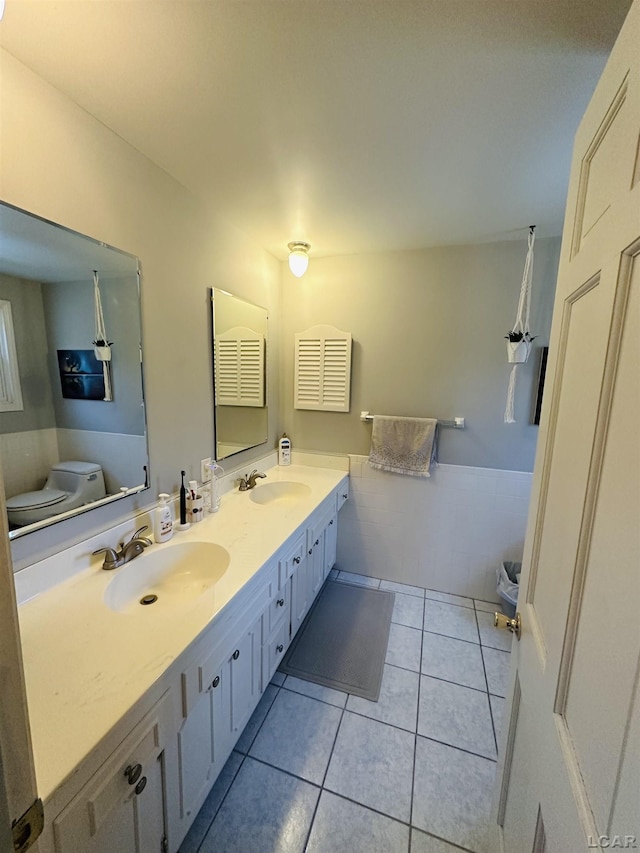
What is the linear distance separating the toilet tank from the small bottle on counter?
4.58 ft

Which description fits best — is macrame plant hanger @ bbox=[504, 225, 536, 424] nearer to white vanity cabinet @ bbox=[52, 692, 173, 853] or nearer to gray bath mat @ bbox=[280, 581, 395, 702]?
gray bath mat @ bbox=[280, 581, 395, 702]

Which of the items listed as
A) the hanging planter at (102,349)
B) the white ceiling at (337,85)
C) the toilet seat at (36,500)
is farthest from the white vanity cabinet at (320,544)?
the white ceiling at (337,85)

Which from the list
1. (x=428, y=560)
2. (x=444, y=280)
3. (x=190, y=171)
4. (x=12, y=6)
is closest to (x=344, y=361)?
(x=444, y=280)

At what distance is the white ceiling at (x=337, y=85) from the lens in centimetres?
79

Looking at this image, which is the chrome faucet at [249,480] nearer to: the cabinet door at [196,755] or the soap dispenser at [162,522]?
the soap dispenser at [162,522]

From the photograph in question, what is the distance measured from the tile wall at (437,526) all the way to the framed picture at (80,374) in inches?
66.3

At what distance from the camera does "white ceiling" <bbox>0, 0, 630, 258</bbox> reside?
795mm

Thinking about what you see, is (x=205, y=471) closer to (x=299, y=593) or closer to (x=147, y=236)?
(x=299, y=593)

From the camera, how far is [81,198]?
110 centimetres

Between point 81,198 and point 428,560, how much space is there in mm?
2667

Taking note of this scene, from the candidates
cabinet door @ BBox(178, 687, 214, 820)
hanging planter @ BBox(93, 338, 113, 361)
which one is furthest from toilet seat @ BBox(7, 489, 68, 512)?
cabinet door @ BBox(178, 687, 214, 820)

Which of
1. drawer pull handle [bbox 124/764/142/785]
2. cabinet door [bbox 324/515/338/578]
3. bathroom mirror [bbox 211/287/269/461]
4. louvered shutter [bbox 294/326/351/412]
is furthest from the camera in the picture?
louvered shutter [bbox 294/326/351/412]

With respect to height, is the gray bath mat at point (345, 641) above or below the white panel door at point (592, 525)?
below

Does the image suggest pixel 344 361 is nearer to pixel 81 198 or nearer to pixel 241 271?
pixel 241 271
